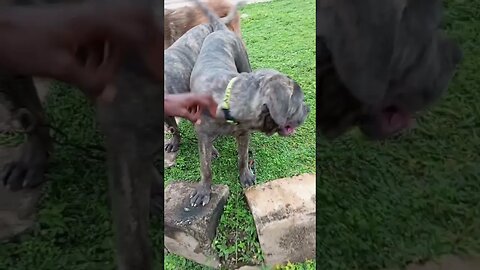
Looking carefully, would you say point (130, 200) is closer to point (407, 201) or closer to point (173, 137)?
point (173, 137)

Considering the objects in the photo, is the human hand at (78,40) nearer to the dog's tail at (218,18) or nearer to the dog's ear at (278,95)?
the dog's tail at (218,18)

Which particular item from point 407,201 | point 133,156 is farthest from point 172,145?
point 407,201

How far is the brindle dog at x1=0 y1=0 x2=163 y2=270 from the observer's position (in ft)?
2.63

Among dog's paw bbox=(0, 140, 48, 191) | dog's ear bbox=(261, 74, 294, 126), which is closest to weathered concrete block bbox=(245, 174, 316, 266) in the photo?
dog's ear bbox=(261, 74, 294, 126)

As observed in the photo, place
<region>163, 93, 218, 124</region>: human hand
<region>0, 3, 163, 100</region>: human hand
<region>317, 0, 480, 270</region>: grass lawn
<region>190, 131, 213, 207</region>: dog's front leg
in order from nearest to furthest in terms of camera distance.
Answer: <region>0, 3, 163, 100</region>: human hand < <region>163, 93, 218, 124</region>: human hand < <region>190, 131, 213, 207</region>: dog's front leg < <region>317, 0, 480, 270</region>: grass lawn

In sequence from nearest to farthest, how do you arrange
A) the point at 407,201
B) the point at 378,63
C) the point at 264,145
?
1. the point at 378,63
2. the point at 264,145
3. the point at 407,201

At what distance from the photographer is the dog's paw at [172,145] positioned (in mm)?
919

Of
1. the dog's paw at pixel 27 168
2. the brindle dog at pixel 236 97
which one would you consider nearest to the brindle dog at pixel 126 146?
the dog's paw at pixel 27 168

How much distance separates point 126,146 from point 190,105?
0.13 meters

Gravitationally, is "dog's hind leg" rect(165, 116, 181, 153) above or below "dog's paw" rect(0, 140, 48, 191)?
above

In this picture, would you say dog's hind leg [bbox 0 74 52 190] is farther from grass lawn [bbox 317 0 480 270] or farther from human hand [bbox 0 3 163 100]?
grass lawn [bbox 317 0 480 270]

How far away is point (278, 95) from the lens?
986 millimetres

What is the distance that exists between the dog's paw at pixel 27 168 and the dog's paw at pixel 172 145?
187mm

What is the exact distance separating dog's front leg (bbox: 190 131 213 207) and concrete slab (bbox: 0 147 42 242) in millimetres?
253
